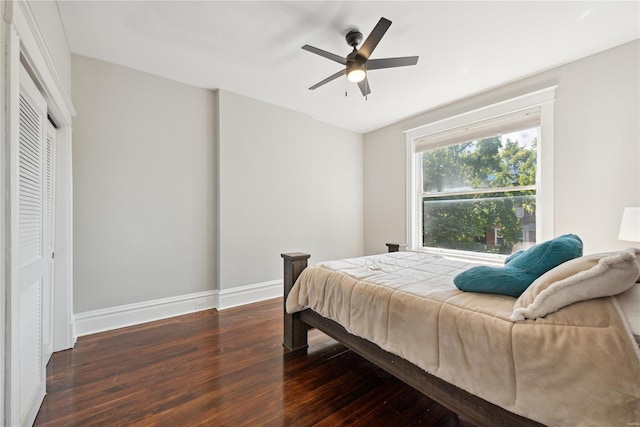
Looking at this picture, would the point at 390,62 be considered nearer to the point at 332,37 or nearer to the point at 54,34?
the point at 332,37

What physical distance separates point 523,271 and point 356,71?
186 centimetres

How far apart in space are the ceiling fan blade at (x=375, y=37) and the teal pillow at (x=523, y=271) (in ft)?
5.42

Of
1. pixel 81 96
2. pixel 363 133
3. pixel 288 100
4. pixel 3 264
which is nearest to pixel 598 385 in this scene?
pixel 3 264

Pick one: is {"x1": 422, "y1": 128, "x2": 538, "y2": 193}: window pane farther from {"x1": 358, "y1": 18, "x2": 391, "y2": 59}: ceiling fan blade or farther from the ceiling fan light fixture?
{"x1": 358, "y1": 18, "x2": 391, "y2": 59}: ceiling fan blade

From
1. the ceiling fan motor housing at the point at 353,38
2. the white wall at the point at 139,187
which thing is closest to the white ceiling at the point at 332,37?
the ceiling fan motor housing at the point at 353,38

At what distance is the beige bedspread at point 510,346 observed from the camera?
87 cm

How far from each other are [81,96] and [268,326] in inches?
116

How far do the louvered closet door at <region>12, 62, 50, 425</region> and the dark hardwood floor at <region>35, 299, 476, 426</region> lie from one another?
28 centimetres

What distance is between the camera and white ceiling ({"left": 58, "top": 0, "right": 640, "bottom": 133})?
80.8 inches

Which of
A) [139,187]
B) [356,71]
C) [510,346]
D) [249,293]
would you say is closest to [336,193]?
[249,293]

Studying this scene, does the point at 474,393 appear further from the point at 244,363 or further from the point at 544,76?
the point at 544,76

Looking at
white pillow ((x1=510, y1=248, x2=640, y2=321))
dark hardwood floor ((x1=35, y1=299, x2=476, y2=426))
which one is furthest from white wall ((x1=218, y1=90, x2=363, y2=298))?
white pillow ((x1=510, y1=248, x2=640, y2=321))

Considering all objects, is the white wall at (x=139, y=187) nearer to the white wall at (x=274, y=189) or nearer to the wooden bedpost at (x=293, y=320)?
the white wall at (x=274, y=189)

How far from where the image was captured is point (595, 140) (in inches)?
103
